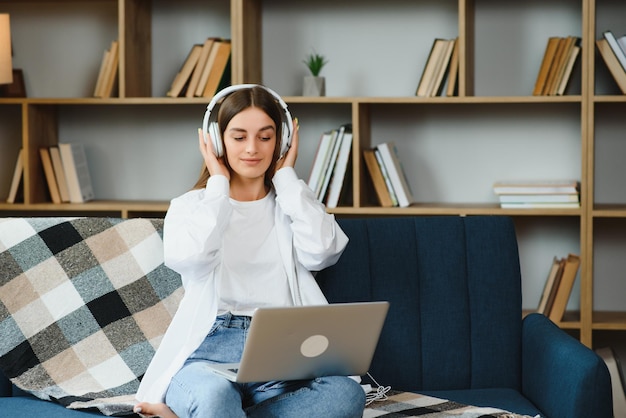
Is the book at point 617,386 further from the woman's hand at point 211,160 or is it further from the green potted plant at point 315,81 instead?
the woman's hand at point 211,160

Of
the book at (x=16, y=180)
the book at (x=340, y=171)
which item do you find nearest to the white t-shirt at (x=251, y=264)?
the book at (x=340, y=171)

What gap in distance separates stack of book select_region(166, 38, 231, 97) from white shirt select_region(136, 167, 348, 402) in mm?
1249

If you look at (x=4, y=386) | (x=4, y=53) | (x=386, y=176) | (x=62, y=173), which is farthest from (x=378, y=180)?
(x=4, y=386)

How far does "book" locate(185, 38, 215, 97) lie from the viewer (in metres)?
3.52

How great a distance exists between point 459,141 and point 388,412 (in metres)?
1.71

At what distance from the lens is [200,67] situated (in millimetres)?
3521

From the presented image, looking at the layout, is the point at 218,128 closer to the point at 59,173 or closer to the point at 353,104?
the point at 353,104

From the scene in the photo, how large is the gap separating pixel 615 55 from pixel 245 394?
2001 millimetres

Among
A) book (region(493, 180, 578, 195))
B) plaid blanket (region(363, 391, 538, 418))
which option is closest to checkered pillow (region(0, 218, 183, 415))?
plaid blanket (region(363, 391, 538, 418))

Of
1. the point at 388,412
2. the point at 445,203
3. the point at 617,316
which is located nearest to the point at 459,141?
the point at 445,203

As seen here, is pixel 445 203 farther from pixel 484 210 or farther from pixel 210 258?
pixel 210 258

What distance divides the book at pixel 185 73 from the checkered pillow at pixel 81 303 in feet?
4.04

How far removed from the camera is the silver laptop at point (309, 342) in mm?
1844

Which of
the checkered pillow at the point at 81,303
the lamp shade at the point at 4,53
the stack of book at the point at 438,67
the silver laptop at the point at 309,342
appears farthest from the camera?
the stack of book at the point at 438,67
